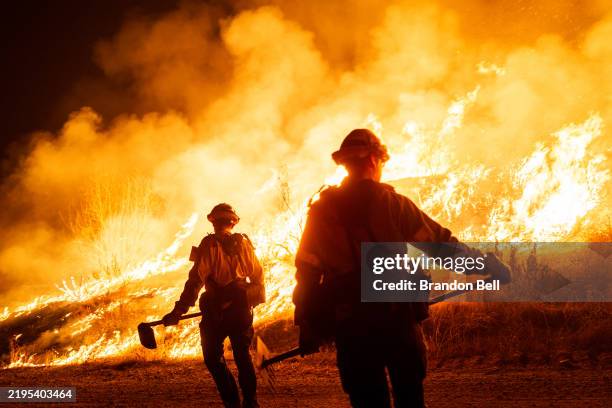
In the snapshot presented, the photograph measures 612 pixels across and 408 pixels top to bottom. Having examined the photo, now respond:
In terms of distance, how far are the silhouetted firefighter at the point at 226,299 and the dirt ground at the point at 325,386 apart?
2.34 ft

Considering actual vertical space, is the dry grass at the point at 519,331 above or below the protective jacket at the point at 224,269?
below

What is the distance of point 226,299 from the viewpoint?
4.49 m

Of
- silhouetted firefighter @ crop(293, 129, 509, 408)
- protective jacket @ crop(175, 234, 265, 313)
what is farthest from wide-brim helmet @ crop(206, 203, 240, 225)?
silhouetted firefighter @ crop(293, 129, 509, 408)

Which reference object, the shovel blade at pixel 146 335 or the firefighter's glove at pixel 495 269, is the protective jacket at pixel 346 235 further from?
the shovel blade at pixel 146 335

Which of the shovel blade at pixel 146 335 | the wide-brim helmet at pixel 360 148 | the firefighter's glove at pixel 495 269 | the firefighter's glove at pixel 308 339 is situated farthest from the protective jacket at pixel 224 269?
the firefighter's glove at pixel 495 269

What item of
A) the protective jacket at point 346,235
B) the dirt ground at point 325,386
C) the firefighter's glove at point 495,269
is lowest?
the dirt ground at point 325,386

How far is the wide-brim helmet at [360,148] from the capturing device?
8.48ft

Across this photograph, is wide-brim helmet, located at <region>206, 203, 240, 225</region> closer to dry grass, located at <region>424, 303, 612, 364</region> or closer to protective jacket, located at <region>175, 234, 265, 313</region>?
protective jacket, located at <region>175, 234, 265, 313</region>

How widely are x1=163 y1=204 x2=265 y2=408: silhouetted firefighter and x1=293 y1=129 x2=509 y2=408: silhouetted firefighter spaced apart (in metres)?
1.96

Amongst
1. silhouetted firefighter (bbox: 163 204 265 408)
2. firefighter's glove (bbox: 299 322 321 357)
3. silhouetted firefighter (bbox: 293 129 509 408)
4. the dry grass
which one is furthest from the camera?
the dry grass

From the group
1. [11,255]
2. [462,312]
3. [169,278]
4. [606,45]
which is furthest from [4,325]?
[606,45]

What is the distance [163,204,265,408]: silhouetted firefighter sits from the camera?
4375 millimetres

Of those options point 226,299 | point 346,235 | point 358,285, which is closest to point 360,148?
point 346,235

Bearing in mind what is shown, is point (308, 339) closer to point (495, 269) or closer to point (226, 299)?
point (495, 269)
